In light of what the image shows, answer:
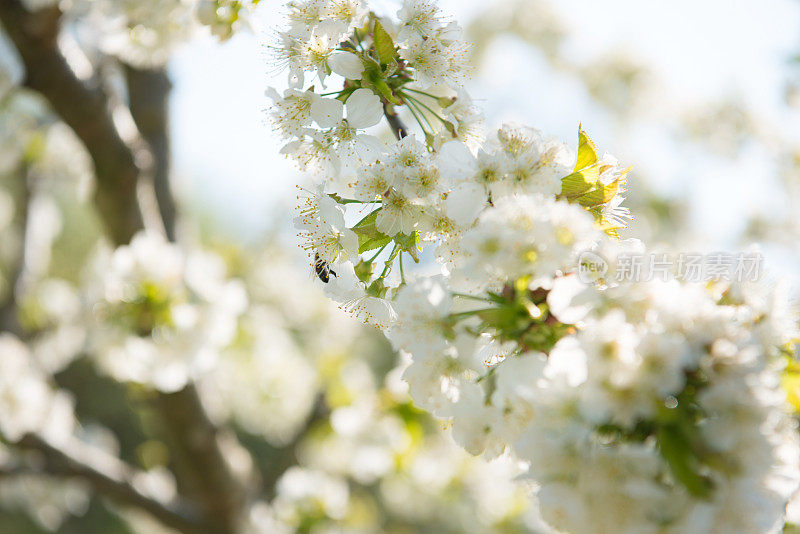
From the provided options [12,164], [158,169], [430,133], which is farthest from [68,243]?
[430,133]

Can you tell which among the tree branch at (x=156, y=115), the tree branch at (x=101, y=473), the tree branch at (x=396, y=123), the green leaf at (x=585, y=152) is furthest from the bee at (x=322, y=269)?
the tree branch at (x=101, y=473)

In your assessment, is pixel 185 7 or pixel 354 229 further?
pixel 185 7

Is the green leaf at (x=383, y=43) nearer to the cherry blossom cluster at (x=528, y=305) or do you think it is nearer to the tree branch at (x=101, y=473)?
the cherry blossom cluster at (x=528, y=305)

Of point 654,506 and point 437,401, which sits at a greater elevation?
point 654,506

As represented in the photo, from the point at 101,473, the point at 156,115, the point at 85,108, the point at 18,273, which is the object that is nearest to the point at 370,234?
the point at 85,108

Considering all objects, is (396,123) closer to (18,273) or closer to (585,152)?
(585,152)

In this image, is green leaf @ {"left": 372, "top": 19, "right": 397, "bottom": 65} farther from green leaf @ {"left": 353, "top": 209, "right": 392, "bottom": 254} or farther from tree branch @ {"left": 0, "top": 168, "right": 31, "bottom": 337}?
tree branch @ {"left": 0, "top": 168, "right": 31, "bottom": 337}

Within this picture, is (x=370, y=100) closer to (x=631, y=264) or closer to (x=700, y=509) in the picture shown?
(x=631, y=264)

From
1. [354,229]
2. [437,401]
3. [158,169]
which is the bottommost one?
[158,169]
